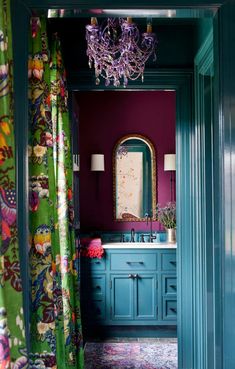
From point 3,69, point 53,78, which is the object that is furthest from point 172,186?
point 3,69

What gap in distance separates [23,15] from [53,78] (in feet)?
3.34

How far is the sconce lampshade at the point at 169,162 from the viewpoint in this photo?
184 inches

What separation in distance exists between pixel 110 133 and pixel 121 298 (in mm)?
1955

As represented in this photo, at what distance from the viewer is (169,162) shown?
468cm

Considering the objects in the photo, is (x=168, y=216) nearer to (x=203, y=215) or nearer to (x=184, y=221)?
(x=184, y=221)

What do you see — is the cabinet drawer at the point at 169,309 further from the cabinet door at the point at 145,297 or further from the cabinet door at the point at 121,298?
the cabinet door at the point at 121,298

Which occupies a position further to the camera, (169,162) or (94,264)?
(169,162)

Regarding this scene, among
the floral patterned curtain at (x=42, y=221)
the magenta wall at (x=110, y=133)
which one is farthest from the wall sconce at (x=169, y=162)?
the floral patterned curtain at (x=42, y=221)

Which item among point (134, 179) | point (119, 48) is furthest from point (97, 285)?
point (119, 48)

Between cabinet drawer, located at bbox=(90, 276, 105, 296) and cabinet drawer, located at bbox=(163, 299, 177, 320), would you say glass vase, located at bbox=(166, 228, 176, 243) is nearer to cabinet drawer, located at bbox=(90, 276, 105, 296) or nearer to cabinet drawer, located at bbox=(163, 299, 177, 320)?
cabinet drawer, located at bbox=(163, 299, 177, 320)

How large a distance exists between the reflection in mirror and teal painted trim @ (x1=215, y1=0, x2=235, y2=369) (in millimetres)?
3288

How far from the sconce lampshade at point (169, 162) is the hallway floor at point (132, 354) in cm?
192

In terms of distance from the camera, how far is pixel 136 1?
145cm

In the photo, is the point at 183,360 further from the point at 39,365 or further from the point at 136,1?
the point at 136,1
